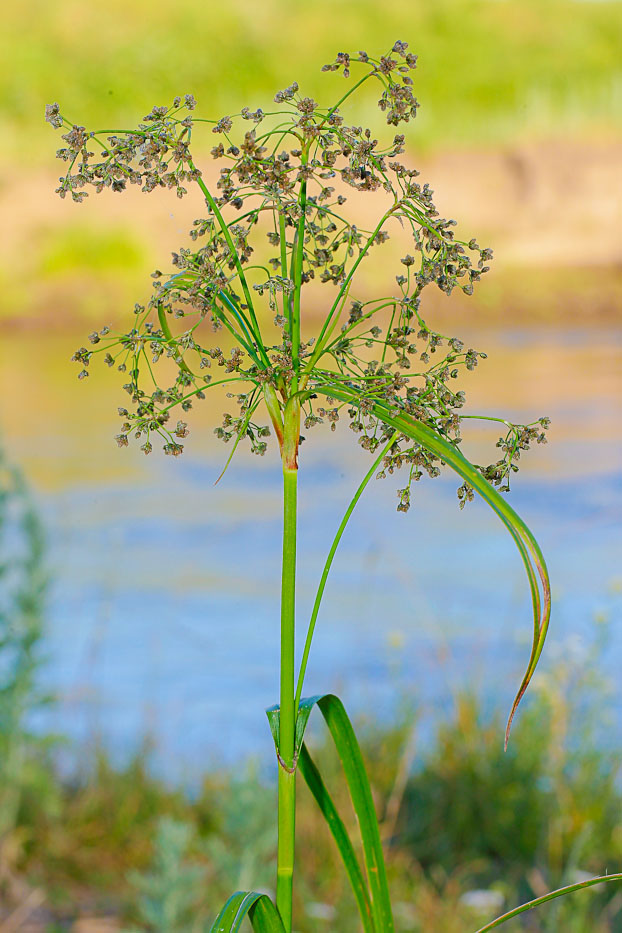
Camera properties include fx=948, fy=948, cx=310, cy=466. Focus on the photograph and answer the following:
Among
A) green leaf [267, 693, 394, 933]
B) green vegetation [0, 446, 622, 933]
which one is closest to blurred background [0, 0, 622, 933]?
A: green vegetation [0, 446, 622, 933]

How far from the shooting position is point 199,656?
85.7 inches

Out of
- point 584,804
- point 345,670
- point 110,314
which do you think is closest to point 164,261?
point 110,314

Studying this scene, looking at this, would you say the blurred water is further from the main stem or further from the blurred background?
the main stem

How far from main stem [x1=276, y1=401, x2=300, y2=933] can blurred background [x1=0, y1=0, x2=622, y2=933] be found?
4.4 inches

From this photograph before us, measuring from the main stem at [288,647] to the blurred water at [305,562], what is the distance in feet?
3.11

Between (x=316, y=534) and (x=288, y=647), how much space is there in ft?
7.49

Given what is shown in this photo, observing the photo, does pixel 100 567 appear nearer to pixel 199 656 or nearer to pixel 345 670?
pixel 199 656

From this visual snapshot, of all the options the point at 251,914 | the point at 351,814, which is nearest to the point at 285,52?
the point at 351,814

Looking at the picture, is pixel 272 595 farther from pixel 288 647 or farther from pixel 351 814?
pixel 288 647

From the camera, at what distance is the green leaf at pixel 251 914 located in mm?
297

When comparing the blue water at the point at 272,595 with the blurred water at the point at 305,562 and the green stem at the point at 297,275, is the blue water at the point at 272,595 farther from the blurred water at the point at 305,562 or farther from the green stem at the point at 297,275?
the green stem at the point at 297,275

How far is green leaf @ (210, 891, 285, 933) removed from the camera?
0.30 metres

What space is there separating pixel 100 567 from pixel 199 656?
34cm

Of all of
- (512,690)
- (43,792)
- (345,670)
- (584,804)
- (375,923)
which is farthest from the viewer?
(345,670)
